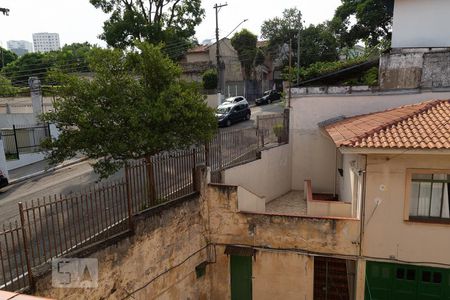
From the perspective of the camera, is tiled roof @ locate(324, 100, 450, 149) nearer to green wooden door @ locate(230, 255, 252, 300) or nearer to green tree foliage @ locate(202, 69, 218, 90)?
green wooden door @ locate(230, 255, 252, 300)

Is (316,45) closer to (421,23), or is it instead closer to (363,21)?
(363,21)

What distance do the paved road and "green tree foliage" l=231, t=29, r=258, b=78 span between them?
81.2 feet

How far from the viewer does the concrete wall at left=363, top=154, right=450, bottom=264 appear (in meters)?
9.03

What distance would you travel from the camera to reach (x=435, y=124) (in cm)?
929

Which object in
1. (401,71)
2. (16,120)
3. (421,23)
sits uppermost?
(421,23)

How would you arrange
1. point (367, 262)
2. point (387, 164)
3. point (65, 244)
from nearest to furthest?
point (65, 244)
point (387, 164)
point (367, 262)

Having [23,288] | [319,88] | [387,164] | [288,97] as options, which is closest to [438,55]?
[319,88]

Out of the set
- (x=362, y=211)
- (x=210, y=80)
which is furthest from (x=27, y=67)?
(x=362, y=211)

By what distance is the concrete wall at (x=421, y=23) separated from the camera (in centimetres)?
1536

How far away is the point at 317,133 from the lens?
15.7 m

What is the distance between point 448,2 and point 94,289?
1741cm

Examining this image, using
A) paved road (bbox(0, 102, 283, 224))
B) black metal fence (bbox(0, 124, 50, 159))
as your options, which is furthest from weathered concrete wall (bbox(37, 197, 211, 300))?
black metal fence (bbox(0, 124, 50, 159))

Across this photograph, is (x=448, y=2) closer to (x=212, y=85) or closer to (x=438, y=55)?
(x=438, y=55)

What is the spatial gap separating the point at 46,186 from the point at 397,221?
12.6 m
